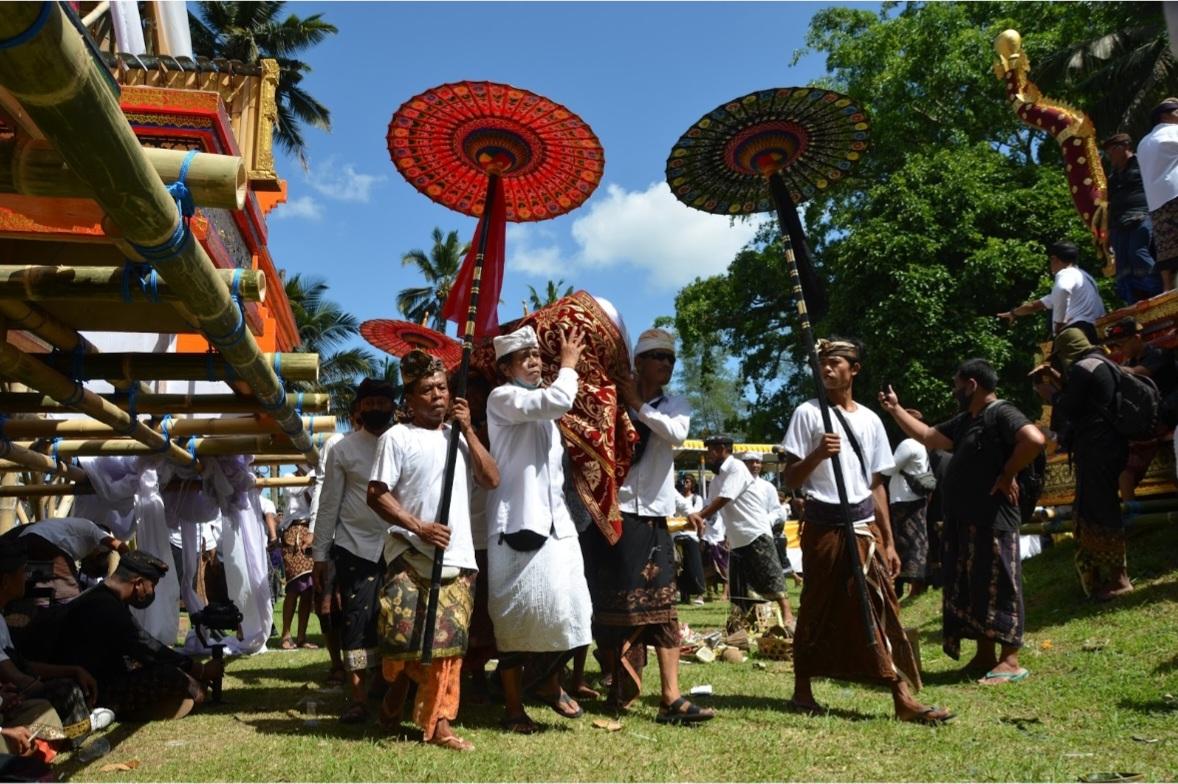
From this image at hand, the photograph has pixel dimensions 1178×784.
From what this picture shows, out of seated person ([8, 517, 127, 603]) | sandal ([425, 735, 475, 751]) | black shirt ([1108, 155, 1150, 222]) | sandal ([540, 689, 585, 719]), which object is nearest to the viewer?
sandal ([425, 735, 475, 751])

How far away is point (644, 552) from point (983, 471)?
224 cm

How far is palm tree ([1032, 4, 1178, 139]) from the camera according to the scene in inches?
793

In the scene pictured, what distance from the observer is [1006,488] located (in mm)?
5484

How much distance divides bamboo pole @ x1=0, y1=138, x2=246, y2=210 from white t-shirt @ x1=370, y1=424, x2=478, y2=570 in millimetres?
1703

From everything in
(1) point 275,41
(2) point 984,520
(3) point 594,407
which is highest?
(1) point 275,41

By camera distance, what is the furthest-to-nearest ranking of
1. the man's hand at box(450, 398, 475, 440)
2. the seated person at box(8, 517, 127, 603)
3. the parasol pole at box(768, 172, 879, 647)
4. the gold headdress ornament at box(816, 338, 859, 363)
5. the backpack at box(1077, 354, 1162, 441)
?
the backpack at box(1077, 354, 1162, 441), the seated person at box(8, 517, 127, 603), the gold headdress ornament at box(816, 338, 859, 363), the parasol pole at box(768, 172, 879, 647), the man's hand at box(450, 398, 475, 440)

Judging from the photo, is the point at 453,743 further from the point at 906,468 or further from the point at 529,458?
the point at 906,468

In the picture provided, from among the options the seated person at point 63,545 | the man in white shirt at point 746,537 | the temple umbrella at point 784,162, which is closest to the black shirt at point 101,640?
the seated person at point 63,545

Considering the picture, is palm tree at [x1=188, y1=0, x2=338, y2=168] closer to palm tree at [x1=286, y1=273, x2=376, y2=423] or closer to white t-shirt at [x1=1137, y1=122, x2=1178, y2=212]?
palm tree at [x1=286, y1=273, x2=376, y2=423]

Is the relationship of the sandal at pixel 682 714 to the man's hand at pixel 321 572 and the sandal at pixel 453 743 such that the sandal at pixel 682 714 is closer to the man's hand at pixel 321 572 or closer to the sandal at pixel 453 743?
the sandal at pixel 453 743

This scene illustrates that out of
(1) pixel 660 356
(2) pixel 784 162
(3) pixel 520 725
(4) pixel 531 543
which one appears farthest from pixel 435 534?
(2) pixel 784 162

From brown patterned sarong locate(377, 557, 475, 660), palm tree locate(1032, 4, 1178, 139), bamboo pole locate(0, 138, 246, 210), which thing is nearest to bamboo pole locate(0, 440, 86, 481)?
brown patterned sarong locate(377, 557, 475, 660)

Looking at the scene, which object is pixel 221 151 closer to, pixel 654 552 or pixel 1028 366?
pixel 654 552

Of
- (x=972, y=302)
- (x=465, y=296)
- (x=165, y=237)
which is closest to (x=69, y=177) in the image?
(x=165, y=237)
